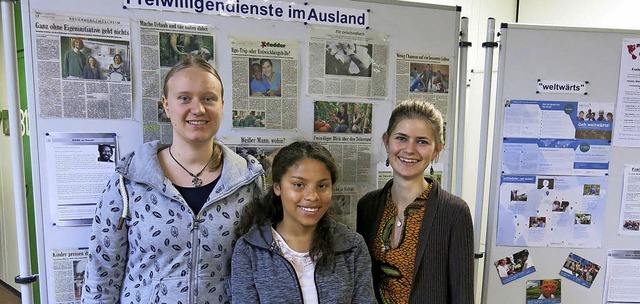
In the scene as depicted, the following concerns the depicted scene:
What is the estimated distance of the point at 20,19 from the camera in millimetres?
1335

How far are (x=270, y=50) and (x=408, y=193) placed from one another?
2.47 ft

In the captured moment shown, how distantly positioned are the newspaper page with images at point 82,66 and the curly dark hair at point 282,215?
0.59 metres

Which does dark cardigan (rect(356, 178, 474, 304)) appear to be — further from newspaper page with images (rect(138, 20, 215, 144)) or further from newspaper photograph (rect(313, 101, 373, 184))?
newspaper page with images (rect(138, 20, 215, 144))

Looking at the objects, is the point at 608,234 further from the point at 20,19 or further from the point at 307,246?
the point at 20,19

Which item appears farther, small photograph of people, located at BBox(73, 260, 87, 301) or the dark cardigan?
small photograph of people, located at BBox(73, 260, 87, 301)

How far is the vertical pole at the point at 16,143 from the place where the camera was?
4.36 feet

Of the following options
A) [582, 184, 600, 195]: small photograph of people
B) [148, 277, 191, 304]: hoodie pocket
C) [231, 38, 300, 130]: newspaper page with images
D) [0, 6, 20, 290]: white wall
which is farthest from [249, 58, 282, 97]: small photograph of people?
[0, 6, 20, 290]: white wall

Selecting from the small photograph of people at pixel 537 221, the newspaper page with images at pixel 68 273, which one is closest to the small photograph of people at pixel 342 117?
the small photograph of people at pixel 537 221

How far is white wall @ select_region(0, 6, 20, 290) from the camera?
3.35 m

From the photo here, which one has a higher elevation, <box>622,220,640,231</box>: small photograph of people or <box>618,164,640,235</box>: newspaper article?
<box>618,164,640,235</box>: newspaper article

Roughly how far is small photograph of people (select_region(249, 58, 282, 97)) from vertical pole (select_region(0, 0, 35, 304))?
0.78 metres

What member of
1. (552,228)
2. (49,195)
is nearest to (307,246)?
(49,195)

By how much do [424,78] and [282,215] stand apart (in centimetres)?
87

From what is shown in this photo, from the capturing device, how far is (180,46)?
1.46 meters
